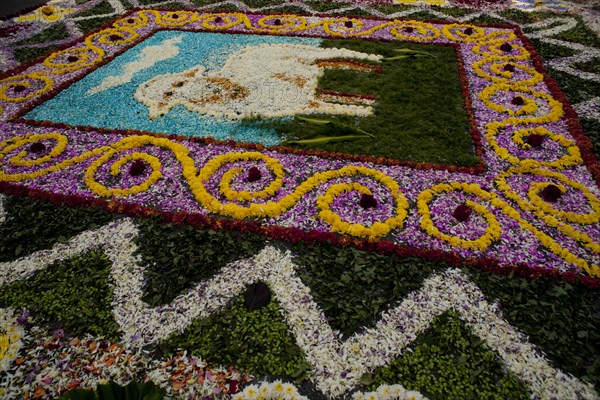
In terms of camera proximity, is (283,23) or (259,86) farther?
(283,23)

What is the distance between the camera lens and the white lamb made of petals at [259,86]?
7.70 meters

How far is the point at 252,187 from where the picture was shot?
5922mm

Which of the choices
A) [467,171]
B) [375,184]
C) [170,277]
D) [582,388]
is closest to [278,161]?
[375,184]

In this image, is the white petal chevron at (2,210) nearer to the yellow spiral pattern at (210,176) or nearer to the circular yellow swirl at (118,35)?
the yellow spiral pattern at (210,176)

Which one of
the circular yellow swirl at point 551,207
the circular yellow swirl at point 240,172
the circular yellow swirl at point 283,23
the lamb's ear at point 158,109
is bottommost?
the circular yellow swirl at point 551,207

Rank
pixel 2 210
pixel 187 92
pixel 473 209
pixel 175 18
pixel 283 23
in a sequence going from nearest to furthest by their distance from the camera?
pixel 473 209 → pixel 2 210 → pixel 187 92 → pixel 283 23 → pixel 175 18

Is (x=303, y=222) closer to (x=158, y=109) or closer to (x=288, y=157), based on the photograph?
(x=288, y=157)

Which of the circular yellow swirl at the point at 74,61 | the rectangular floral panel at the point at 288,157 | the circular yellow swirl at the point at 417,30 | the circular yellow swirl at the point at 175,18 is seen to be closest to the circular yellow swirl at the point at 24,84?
the rectangular floral panel at the point at 288,157

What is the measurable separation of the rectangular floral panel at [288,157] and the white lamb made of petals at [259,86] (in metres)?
0.05

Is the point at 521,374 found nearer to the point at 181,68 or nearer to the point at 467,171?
the point at 467,171

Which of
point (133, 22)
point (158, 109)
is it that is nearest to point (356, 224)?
point (158, 109)

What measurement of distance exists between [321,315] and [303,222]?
149 centimetres

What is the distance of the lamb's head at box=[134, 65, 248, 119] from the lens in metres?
7.93

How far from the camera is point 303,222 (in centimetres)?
536
